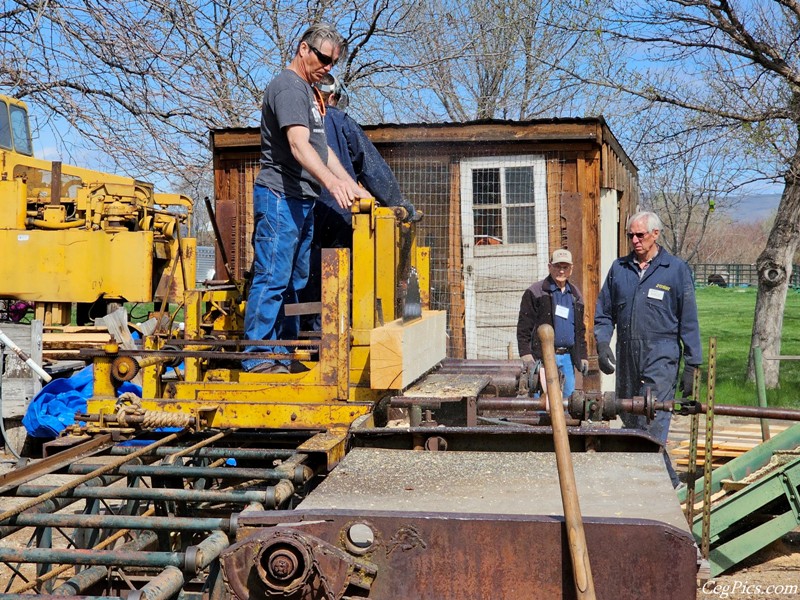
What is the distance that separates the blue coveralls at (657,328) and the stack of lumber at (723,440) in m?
1.23

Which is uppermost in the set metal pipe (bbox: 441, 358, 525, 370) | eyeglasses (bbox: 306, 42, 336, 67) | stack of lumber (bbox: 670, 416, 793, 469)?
eyeglasses (bbox: 306, 42, 336, 67)

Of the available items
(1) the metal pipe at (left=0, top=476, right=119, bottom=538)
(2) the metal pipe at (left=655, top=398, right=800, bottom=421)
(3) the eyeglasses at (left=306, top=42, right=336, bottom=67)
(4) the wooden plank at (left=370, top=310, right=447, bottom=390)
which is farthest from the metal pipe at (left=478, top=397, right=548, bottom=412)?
(3) the eyeglasses at (left=306, top=42, right=336, bottom=67)

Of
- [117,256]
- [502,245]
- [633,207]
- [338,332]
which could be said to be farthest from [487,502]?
[633,207]

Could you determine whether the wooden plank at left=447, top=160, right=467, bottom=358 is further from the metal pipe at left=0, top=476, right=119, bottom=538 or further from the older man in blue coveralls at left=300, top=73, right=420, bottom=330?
the metal pipe at left=0, top=476, right=119, bottom=538

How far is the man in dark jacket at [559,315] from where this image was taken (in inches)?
331

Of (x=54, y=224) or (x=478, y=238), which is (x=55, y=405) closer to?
(x=54, y=224)

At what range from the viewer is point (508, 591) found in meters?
2.81

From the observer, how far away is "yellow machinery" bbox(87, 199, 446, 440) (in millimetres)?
4352

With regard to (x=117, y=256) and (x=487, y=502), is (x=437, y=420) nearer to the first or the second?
(x=487, y=502)

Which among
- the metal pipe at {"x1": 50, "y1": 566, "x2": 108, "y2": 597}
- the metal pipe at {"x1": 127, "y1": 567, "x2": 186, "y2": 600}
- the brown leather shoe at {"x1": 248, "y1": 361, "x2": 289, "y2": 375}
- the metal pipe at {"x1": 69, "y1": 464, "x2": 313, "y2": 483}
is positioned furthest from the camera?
the brown leather shoe at {"x1": 248, "y1": 361, "x2": 289, "y2": 375}

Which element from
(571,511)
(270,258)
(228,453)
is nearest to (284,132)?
(270,258)

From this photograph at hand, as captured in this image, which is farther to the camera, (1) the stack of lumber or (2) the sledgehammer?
(1) the stack of lumber

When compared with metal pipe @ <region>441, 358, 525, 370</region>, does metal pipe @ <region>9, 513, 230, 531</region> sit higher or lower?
lower

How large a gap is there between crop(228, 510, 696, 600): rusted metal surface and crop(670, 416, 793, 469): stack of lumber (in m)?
5.36
